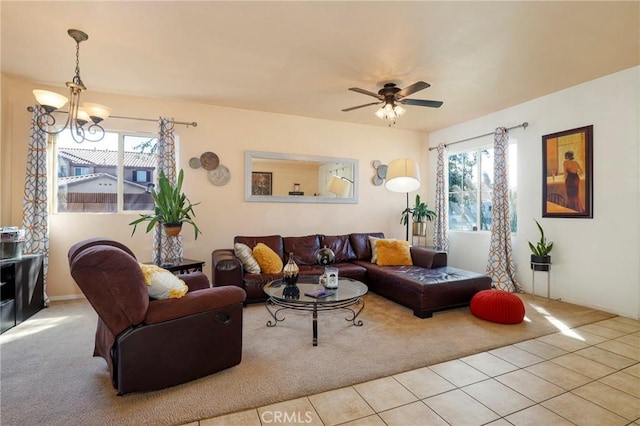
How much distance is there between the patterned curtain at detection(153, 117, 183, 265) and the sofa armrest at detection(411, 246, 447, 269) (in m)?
3.44

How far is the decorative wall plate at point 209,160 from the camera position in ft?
14.8

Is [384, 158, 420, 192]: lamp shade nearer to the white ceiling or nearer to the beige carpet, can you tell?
the white ceiling

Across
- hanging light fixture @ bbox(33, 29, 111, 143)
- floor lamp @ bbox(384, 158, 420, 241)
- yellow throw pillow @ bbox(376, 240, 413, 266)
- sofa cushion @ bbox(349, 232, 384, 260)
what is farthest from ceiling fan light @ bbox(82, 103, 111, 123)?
yellow throw pillow @ bbox(376, 240, 413, 266)

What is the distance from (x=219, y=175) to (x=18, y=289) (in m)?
2.58

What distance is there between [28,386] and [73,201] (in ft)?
9.29

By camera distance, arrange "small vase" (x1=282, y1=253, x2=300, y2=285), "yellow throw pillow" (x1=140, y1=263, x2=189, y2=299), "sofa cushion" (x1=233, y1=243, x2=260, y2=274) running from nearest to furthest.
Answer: "yellow throw pillow" (x1=140, y1=263, x2=189, y2=299) → "small vase" (x1=282, y1=253, x2=300, y2=285) → "sofa cushion" (x1=233, y1=243, x2=260, y2=274)

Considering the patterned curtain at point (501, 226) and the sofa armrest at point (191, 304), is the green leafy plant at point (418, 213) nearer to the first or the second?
the patterned curtain at point (501, 226)

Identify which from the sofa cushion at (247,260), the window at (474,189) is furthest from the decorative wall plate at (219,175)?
the window at (474,189)

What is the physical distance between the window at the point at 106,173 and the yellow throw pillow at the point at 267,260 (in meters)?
1.85

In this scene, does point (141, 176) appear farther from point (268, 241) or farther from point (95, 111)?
point (268, 241)

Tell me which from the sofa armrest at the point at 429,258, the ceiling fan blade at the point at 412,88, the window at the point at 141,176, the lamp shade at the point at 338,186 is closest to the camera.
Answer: the ceiling fan blade at the point at 412,88

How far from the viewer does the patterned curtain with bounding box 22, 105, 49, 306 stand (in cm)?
362

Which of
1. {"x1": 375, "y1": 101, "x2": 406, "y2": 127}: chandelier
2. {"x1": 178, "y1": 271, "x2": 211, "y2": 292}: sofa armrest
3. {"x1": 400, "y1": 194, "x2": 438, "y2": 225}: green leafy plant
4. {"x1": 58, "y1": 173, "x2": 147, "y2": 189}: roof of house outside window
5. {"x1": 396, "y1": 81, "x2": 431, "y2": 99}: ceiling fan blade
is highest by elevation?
{"x1": 396, "y1": 81, "x2": 431, "y2": 99}: ceiling fan blade

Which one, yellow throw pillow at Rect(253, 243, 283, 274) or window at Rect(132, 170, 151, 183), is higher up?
window at Rect(132, 170, 151, 183)
